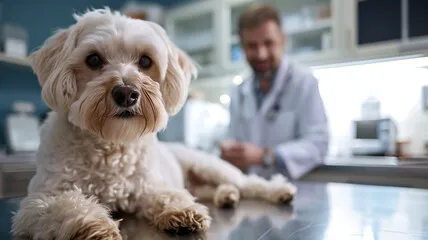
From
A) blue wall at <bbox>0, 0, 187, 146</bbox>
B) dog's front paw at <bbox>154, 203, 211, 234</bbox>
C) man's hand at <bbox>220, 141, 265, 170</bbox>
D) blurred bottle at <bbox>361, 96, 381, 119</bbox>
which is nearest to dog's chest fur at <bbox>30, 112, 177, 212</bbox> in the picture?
dog's front paw at <bbox>154, 203, 211, 234</bbox>

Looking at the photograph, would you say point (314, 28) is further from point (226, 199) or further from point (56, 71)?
point (56, 71)

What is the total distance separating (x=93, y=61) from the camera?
0.76 m

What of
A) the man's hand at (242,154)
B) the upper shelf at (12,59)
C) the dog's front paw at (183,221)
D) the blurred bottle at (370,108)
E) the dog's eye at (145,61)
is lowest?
the man's hand at (242,154)

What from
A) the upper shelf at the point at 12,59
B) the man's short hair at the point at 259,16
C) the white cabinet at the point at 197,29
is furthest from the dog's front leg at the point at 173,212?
the white cabinet at the point at 197,29

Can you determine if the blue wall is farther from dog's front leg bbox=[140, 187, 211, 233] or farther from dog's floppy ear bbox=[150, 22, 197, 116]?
dog's front leg bbox=[140, 187, 211, 233]

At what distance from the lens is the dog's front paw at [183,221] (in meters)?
0.67

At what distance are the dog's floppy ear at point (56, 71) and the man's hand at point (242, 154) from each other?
1097 mm

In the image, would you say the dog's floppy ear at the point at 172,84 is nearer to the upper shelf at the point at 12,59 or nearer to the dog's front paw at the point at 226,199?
the dog's front paw at the point at 226,199

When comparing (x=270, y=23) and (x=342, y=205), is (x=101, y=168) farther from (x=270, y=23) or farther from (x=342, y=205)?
(x=270, y=23)

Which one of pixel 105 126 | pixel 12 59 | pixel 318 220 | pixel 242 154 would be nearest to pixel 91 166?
pixel 105 126

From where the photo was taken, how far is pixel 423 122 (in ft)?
7.45

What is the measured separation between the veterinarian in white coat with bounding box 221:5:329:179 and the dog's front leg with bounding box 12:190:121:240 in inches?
45.3

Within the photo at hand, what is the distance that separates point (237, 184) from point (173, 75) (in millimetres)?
444

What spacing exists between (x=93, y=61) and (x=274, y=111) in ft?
4.53
